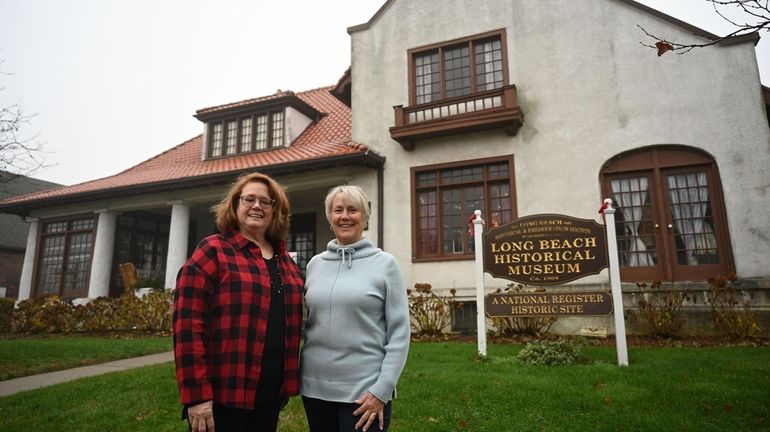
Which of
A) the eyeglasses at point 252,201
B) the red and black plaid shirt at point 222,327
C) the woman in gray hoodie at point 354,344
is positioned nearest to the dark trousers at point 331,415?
the woman in gray hoodie at point 354,344

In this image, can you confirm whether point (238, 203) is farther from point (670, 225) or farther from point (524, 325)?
point (670, 225)

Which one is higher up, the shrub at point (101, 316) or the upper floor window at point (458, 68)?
the upper floor window at point (458, 68)

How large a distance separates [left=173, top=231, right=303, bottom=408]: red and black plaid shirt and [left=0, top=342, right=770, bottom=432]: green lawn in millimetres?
2414

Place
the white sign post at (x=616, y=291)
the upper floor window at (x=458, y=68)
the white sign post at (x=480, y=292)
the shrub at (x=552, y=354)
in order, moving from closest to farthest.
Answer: the white sign post at (x=616, y=291) → the shrub at (x=552, y=354) → the white sign post at (x=480, y=292) → the upper floor window at (x=458, y=68)

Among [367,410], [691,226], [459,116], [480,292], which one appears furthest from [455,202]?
[367,410]

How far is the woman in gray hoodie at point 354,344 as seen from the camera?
2256 millimetres

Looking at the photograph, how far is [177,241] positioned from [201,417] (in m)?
13.3

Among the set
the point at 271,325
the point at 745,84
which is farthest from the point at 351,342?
the point at 745,84

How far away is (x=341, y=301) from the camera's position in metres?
2.37

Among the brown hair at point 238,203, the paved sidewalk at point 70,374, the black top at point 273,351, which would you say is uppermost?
the brown hair at point 238,203

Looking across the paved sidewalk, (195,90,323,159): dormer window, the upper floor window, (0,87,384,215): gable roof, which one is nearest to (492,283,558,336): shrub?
(0,87,384,215): gable roof

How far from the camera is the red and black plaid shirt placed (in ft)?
6.91

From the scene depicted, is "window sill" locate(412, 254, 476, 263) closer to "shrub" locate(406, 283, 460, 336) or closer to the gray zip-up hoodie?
"shrub" locate(406, 283, 460, 336)

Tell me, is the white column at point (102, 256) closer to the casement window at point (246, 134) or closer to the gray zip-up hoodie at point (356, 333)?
the casement window at point (246, 134)
